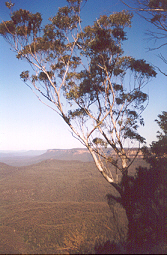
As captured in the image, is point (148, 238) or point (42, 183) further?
point (42, 183)

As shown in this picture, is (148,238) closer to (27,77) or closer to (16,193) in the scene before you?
(27,77)

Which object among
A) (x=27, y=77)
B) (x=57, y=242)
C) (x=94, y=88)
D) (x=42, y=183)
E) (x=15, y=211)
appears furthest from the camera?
(x=42, y=183)

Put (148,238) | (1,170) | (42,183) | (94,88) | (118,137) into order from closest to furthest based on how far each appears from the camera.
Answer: (118,137) → (148,238) → (94,88) → (42,183) → (1,170)

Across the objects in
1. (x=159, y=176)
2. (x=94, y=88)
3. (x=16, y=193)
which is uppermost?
(x=94, y=88)

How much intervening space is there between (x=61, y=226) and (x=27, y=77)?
32.0m

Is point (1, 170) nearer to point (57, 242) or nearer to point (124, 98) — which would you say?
point (57, 242)

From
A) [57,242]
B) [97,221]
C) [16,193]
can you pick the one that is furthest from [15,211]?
[97,221]

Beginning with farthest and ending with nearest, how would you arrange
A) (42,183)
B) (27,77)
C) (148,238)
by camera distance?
(42,183) < (27,77) < (148,238)

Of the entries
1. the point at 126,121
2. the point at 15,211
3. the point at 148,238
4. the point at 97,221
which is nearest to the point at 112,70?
the point at 126,121

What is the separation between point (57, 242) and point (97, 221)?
8951 millimetres

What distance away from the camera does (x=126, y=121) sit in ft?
19.1

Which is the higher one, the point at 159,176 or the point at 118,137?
the point at 118,137

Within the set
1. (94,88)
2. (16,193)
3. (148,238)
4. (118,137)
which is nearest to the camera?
(118,137)

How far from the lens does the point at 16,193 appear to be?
50.9m
